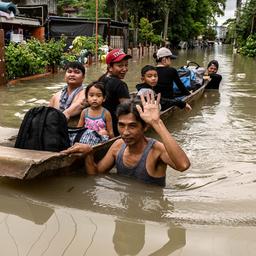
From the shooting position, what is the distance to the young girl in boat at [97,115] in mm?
4902

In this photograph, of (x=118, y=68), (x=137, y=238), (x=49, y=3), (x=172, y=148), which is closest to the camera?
A: (x=137, y=238)

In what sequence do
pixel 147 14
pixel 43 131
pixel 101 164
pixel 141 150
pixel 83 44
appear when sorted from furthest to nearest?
pixel 147 14 → pixel 83 44 → pixel 43 131 → pixel 101 164 → pixel 141 150

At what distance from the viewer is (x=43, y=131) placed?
435 centimetres

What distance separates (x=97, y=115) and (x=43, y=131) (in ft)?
2.91

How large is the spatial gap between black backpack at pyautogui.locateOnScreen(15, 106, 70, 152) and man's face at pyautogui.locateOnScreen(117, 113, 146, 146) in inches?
34.8

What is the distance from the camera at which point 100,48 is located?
21.3 meters

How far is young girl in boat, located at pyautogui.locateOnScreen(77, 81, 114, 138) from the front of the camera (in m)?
4.90

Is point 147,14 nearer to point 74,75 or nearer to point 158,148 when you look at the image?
point 74,75

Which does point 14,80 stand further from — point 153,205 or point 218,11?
point 218,11

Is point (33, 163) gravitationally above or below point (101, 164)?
above

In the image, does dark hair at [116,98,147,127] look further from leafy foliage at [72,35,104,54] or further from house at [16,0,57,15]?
house at [16,0,57,15]

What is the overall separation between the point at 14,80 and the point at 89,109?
8.63 metres

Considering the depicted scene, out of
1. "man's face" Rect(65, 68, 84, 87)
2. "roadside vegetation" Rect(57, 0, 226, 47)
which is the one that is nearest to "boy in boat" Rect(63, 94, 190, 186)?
"man's face" Rect(65, 68, 84, 87)

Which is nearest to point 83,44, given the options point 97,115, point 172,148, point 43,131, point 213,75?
point 213,75
